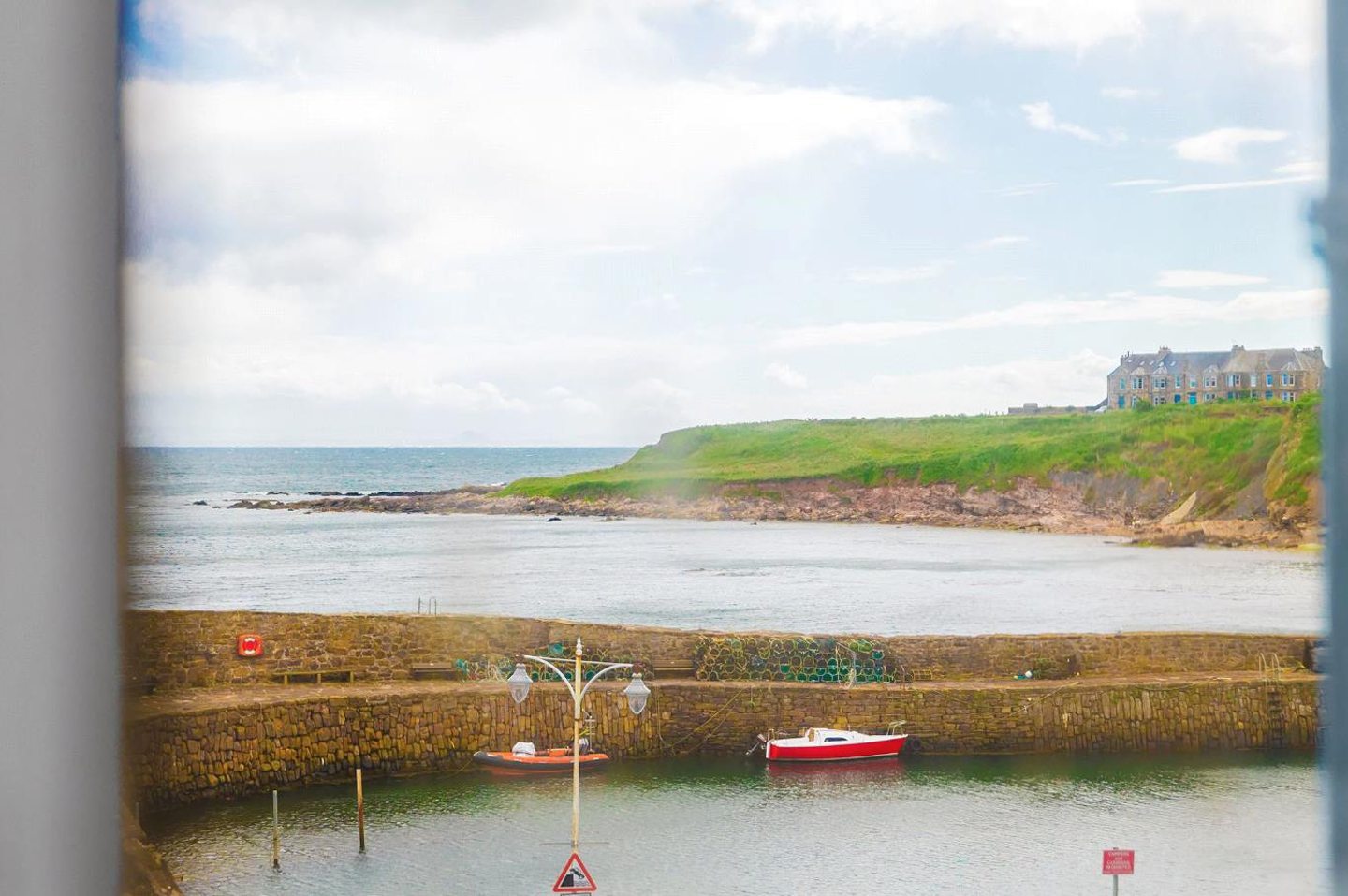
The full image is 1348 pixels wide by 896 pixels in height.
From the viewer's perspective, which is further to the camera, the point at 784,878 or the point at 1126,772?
the point at 1126,772

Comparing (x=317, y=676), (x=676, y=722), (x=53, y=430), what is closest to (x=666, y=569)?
(x=676, y=722)

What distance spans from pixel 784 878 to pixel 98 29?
3447mm

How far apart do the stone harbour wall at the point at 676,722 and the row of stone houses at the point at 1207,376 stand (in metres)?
1.16

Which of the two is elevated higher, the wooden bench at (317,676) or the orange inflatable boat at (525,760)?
the wooden bench at (317,676)

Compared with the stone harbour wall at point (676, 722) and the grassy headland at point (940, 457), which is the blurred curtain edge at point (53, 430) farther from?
the stone harbour wall at point (676, 722)

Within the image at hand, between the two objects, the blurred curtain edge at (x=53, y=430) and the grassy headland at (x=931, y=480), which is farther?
the grassy headland at (x=931, y=480)

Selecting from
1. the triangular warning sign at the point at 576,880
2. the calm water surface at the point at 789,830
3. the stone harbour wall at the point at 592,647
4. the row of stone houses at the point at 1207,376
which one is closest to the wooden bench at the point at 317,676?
the stone harbour wall at the point at 592,647

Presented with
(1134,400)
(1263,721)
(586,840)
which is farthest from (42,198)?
(1263,721)

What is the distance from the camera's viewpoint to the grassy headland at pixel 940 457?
3.76 metres

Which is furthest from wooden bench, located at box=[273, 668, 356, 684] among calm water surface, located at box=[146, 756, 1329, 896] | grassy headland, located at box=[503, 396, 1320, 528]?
grassy headland, located at box=[503, 396, 1320, 528]

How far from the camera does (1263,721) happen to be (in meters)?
4.29

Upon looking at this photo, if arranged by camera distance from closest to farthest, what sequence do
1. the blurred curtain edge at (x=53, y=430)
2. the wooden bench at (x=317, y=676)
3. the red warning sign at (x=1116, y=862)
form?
the blurred curtain edge at (x=53, y=430)
the red warning sign at (x=1116, y=862)
the wooden bench at (x=317, y=676)

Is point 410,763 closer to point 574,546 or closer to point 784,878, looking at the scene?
point 574,546

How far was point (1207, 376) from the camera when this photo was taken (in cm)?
329
